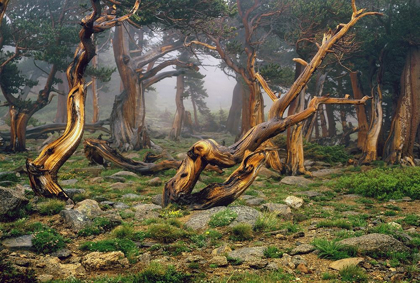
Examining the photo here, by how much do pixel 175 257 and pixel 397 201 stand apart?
8.01 meters

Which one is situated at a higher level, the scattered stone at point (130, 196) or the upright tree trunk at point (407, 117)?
the upright tree trunk at point (407, 117)

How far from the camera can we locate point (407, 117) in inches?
732

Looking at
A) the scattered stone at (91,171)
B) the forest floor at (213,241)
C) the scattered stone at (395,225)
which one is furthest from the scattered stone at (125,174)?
the scattered stone at (395,225)

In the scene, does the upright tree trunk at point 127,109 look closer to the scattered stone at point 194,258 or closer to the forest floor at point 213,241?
the forest floor at point 213,241

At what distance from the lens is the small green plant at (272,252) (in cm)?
650

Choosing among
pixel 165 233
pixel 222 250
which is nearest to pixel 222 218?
→ pixel 165 233

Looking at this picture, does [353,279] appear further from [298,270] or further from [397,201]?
[397,201]

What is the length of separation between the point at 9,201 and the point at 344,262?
700 cm

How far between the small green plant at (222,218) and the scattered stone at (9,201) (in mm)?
4346

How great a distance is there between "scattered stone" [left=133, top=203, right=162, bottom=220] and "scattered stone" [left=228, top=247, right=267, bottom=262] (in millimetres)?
3159

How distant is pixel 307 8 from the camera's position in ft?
63.4

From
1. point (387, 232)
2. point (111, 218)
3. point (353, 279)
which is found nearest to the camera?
point (353, 279)

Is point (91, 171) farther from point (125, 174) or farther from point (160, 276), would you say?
point (160, 276)

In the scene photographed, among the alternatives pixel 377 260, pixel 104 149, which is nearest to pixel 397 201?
pixel 377 260
